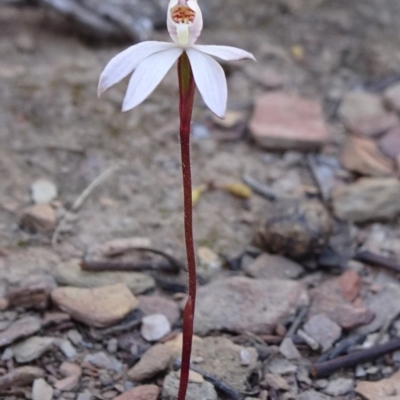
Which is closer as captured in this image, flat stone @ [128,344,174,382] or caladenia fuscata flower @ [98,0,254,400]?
caladenia fuscata flower @ [98,0,254,400]

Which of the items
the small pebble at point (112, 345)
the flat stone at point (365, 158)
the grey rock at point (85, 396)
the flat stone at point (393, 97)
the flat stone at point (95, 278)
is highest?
the flat stone at point (393, 97)

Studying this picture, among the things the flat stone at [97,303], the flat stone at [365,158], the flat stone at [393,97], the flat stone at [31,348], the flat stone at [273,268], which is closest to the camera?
the flat stone at [31,348]

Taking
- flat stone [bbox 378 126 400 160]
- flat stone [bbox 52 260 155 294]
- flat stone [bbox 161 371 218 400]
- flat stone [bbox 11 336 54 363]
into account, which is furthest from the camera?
flat stone [bbox 378 126 400 160]

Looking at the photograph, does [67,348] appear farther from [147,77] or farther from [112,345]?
[147,77]

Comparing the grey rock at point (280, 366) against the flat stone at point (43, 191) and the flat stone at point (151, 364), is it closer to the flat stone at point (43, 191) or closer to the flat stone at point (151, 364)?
the flat stone at point (151, 364)

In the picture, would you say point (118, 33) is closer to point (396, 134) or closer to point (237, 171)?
point (237, 171)

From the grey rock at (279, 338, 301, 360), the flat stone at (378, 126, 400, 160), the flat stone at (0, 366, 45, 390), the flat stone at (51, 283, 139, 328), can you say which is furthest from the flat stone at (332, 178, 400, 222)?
the flat stone at (0, 366, 45, 390)

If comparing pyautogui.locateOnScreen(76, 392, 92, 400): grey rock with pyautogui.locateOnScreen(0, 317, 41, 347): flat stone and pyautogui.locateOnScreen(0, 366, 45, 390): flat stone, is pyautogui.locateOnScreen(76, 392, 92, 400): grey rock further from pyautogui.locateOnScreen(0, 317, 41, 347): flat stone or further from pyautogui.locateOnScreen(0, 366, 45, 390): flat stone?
pyautogui.locateOnScreen(0, 317, 41, 347): flat stone

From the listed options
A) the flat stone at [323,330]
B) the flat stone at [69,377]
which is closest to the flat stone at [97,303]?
the flat stone at [69,377]
